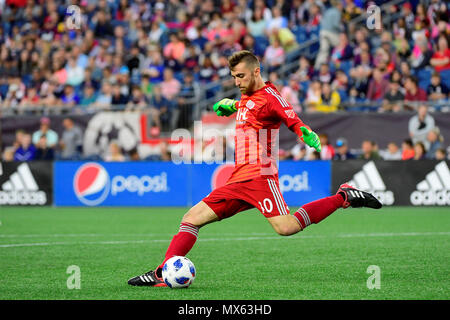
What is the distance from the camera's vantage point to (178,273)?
25.0 feet

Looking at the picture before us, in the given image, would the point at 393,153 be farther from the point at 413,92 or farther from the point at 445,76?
the point at 445,76

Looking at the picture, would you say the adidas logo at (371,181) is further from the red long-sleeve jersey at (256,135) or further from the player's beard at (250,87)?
the player's beard at (250,87)

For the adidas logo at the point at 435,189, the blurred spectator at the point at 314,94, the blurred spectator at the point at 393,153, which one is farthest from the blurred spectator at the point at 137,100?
the adidas logo at the point at 435,189

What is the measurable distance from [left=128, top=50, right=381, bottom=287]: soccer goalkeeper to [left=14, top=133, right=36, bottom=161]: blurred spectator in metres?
14.1

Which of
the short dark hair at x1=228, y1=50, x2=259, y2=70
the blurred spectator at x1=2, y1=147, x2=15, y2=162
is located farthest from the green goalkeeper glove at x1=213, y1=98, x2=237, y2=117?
the blurred spectator at x1=2, y1=147, x2=15, y2=162

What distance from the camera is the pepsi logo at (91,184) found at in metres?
19.7

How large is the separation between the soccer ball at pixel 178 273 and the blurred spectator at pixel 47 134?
14.3m

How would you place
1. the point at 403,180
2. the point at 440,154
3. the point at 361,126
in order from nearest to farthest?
1. the point at 440,154
2. the point at 403,180
3. the point at 361,126

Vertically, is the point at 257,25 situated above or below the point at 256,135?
above

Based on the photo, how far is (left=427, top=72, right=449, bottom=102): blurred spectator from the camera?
19297 millimetres

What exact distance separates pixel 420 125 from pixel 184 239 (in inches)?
470

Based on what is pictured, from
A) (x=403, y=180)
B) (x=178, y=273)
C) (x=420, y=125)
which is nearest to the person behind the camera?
(x=178, y=273)

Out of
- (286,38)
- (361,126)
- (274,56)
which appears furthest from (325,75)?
(286,38)

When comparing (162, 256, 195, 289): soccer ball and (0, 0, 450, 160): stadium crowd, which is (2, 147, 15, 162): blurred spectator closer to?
(0, 0, 450, 160): stadium crowd
